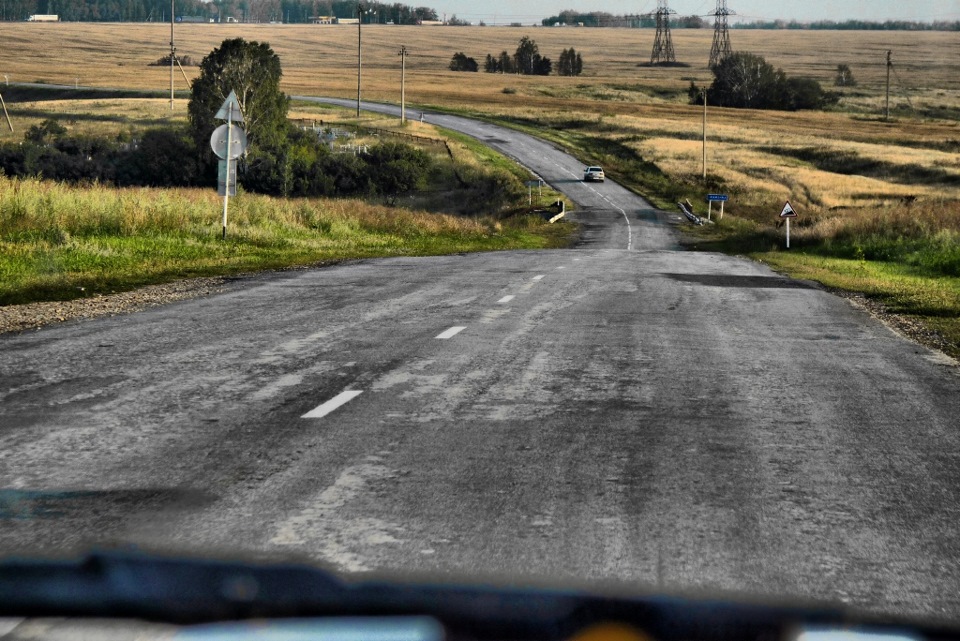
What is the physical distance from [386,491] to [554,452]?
140 cm

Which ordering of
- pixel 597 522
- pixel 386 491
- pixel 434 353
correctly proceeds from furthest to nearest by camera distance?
pixel 434 353 → pixel 386 491 → pixel 597 522

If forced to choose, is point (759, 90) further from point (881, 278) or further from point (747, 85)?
point (881, 278)

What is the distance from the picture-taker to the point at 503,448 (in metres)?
7.61

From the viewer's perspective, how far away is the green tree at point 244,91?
77.1 metres

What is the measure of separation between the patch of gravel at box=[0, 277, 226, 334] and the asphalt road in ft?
2.29

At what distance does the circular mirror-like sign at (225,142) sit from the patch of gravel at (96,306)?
7257 millimetres

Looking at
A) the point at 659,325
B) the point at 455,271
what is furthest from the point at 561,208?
the point at 659,325

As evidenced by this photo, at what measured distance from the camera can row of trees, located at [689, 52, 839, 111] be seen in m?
156

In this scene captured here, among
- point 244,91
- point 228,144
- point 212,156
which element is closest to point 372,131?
point 212,156

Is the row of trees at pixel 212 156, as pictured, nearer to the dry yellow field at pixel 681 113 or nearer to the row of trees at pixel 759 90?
the dry yellow field at pixel 681 113

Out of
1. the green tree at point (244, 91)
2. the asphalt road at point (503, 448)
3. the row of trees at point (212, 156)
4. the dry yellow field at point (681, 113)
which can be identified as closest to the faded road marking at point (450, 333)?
the asphalt road at point (503, 448)

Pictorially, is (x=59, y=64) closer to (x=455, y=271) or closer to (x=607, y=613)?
(x=455, y=271)

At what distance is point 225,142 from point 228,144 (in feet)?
0.54

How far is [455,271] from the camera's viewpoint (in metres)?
23.4
